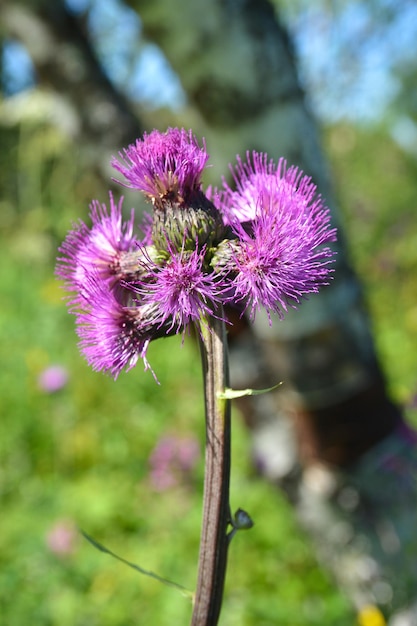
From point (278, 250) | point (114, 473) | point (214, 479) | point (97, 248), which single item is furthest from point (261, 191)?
point (114, 473)

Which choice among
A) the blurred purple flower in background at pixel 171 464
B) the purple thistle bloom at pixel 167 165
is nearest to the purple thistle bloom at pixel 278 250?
the purple thistle bloom at pixel 167 165

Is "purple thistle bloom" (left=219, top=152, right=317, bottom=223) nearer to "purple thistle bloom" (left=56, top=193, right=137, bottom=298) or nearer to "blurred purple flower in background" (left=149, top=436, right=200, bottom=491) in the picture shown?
"purple thistle bloom" (left=56, top=193, right=137, bottom=298)

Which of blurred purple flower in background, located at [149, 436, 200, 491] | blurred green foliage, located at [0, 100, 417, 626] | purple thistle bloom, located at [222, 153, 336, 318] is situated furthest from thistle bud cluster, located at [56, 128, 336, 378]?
blurred purple flower in background, located at [149, 436, 200, 491]

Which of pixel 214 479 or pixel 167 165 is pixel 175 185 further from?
pixel 214 479

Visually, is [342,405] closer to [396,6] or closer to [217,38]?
[217,38]

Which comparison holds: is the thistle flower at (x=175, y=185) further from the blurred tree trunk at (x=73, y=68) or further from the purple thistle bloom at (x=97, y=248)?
the blurred tree trunk at (x=73, y=68)

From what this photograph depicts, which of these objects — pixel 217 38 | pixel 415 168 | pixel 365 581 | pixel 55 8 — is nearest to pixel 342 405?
pixel 365 581
